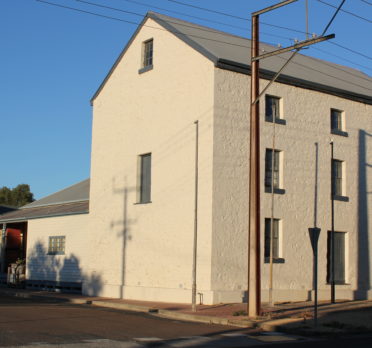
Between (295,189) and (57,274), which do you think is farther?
(57,274)

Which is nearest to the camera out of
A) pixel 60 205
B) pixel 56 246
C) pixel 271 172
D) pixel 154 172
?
pixel 271 172

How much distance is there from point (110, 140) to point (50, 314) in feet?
41.6

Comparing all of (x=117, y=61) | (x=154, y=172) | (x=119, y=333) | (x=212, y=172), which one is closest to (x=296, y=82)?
(x=212, y=172)

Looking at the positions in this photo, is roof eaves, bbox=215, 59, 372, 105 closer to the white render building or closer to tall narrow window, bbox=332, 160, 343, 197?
the white render building

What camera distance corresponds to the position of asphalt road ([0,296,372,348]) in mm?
13281

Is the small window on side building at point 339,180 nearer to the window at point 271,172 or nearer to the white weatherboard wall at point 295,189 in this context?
the white weatherboard wall at point 295,189

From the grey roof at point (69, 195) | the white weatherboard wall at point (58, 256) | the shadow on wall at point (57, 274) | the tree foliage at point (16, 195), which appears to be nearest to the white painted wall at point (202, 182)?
the shadow on wall at point (57, 274)

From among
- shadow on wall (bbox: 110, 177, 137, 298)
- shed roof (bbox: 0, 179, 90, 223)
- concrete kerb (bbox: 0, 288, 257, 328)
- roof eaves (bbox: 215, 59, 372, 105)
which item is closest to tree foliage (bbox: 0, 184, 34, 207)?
shed roof (bbox: 0, 179, 90, 223)

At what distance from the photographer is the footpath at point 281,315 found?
1694 cm

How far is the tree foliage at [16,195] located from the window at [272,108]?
233ft

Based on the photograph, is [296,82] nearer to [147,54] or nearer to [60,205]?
[147,54]

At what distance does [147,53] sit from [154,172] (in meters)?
6.00

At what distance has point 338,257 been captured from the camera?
28219mm

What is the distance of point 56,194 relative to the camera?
40562 mm
